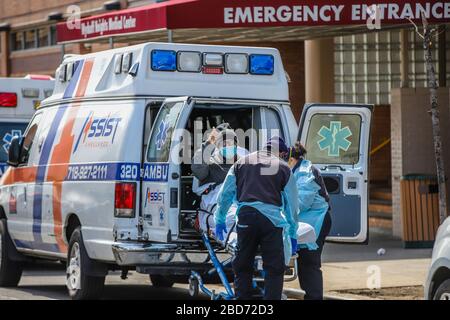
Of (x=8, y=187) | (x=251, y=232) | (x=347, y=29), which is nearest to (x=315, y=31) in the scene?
(x=347, y=29)

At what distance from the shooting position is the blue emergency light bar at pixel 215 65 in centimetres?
1308

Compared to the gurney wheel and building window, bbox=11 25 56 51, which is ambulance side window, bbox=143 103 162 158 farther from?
building window, bbox=11 25 56 51

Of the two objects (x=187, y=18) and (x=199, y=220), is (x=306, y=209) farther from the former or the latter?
(x=187, y=18)

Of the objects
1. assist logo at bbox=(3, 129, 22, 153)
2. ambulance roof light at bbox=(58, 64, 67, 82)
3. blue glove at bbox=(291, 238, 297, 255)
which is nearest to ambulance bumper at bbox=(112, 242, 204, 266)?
blue glove at bbox=(291, 238, 297, 255)

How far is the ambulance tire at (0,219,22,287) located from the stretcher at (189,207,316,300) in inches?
156

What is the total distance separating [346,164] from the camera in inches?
531

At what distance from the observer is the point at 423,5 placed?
58.7 ft

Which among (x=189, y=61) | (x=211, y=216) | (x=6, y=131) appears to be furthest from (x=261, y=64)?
(x=6, y=131)

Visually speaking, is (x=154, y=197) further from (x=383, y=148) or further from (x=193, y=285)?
(x=383, y=148)

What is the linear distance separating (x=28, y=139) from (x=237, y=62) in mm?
3426

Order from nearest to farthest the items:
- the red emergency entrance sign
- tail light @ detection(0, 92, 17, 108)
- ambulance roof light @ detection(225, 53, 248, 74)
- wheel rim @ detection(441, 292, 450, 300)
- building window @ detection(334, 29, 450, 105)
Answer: wheel rim @ detection(441, 292, 450, 300) → ambulance roof light @ detection(225, 53, 248, 74) → the red emergency entrance sign → tail light @ detection(0, 92, 17, 108) → building window @ detection(334, 29, 450, 105)

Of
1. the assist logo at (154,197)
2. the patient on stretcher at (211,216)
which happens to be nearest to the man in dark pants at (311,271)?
the patient on stretcher at (211,216)

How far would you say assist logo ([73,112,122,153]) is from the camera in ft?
43.2

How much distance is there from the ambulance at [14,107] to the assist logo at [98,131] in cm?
477
